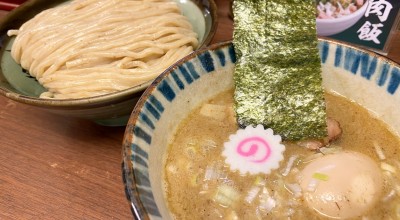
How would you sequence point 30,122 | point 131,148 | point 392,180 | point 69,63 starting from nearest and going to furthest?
1. point 131,148
2. point 392,180
3. point 69,63
4. point 30,122

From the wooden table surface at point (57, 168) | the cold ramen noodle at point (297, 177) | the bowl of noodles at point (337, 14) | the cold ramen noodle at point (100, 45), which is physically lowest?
the wooden table surface at point (57, 168)

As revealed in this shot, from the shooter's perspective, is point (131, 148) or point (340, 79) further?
point (340, 79)

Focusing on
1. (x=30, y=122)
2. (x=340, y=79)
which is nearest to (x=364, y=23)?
(x=340, y=79)

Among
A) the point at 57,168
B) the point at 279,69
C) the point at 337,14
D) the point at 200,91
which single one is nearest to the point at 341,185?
the point at 279,69

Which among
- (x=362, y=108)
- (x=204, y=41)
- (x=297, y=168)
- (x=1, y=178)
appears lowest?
(x=1, y=178)

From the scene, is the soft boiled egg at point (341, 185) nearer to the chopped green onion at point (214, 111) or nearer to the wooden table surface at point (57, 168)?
the chopped green onion at point (214, 111)

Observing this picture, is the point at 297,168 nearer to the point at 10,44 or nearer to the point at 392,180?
the point at 392,180

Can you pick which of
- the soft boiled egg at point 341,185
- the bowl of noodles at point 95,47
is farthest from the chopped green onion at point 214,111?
the soft boiled egg at point 341,185
